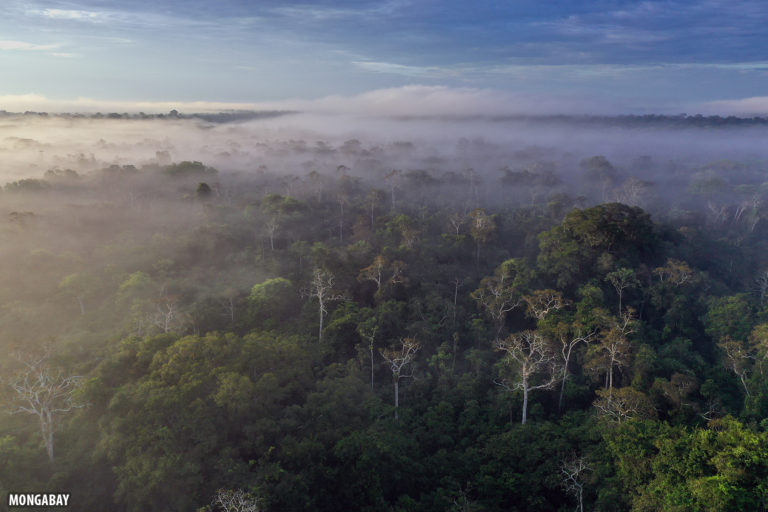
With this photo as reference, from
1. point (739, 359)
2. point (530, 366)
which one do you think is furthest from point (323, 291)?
point (739, 359)

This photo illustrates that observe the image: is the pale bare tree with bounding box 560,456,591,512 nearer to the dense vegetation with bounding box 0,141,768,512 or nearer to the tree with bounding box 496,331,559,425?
the dense vegetation with bounding box 0,141,768,512

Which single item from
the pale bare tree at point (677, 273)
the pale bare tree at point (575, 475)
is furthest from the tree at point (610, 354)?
the pale bare tree at point (677, 273)

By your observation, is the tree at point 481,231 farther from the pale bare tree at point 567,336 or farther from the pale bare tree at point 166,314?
the pale bare tree at point 166,314

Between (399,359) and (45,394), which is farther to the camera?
(399,359)

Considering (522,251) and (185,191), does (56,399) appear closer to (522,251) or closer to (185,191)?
(522,251)

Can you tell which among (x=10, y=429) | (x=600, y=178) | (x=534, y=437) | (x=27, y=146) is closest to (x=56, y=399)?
(x=10, y=429)

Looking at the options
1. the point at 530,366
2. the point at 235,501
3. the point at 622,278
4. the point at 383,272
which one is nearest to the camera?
the point at 235,501

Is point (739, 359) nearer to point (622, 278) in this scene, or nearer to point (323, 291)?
point (622, 278)

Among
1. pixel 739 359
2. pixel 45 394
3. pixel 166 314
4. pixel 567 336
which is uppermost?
pixel 166 314
